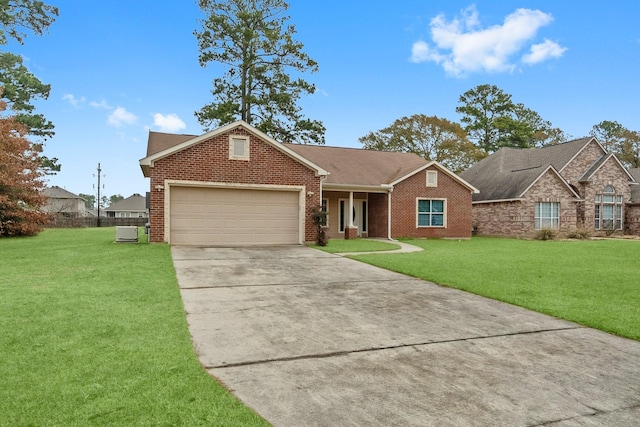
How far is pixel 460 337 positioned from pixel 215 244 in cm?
1154

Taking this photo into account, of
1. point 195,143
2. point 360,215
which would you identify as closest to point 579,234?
point 360,215

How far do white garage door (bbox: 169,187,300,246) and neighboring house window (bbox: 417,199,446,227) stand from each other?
786cm

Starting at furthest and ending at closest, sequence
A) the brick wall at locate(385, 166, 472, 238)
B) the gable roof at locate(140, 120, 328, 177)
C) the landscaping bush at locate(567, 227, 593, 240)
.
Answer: the landscaping bush at locate(567, 227, 593, 240) → the brick wall at locate(385, 166, 472, 238) → the gable roof at locate(140, 120, 328, 177)

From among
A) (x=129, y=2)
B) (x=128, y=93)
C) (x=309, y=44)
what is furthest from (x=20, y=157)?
(x=309, y=44)

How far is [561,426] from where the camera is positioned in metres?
2.89

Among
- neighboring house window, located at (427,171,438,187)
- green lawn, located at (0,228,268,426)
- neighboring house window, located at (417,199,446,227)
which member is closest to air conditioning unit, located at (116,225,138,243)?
green lawn, located at (0,228,268,426)

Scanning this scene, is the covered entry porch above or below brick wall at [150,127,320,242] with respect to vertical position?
below

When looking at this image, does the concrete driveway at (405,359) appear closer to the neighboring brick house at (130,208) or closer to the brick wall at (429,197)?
the brick wall at (429,197)

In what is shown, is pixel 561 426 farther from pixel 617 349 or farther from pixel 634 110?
pixel 634 110

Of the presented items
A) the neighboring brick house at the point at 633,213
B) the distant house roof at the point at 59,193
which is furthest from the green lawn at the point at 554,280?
the distant house roof at the point at 59,193

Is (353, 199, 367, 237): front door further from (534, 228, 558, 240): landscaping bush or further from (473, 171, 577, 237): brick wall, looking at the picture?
(534, 228, 558, 240): landscaping bush

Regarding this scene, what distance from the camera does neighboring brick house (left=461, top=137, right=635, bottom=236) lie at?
23.5 metres

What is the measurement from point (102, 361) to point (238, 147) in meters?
12.2

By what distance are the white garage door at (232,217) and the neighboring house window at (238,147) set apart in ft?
4.16
